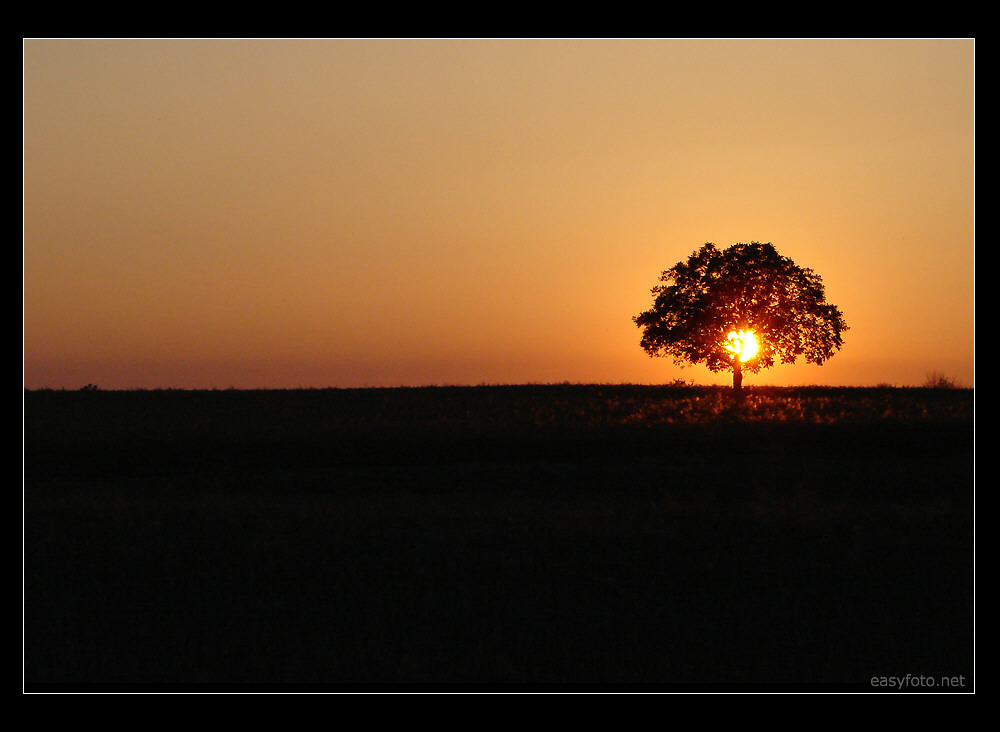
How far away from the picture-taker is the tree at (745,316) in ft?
183

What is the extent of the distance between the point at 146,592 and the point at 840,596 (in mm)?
10120

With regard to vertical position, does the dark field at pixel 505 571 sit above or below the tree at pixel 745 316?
below

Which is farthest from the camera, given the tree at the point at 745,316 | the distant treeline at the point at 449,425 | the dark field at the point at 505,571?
the tree at the point at 745,316

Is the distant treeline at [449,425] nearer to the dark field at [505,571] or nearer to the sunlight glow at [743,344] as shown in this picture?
the dark field at [505,571]

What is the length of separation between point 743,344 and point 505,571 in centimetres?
4487

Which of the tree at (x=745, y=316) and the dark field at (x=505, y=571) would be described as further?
the tree at (x=745, y=316)

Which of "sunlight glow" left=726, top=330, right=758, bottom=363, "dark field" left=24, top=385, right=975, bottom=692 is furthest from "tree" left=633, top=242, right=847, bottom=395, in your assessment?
"dark field" left=24, top=385, right=975, bottom=692

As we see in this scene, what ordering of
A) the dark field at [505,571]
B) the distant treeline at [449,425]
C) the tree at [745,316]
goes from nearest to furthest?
the dark field at [505,571] < the distant treeline at [449,425] < the tree at [745,316]

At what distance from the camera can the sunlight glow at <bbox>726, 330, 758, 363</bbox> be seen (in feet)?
185

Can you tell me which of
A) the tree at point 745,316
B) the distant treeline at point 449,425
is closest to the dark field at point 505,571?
the distant treeline at point 449,425

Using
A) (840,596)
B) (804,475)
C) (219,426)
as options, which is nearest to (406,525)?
(840,596)

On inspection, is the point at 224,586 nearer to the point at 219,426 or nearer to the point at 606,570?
the point at 606,570

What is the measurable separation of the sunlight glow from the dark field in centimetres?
2303

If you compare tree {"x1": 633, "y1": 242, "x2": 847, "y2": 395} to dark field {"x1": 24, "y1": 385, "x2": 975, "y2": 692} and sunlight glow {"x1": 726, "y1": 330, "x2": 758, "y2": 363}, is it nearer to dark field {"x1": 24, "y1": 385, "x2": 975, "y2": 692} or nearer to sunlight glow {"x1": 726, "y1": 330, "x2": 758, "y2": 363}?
sunlight glow {"x1": 726, "y1": 330, "x2": 758, "y2": 363}
